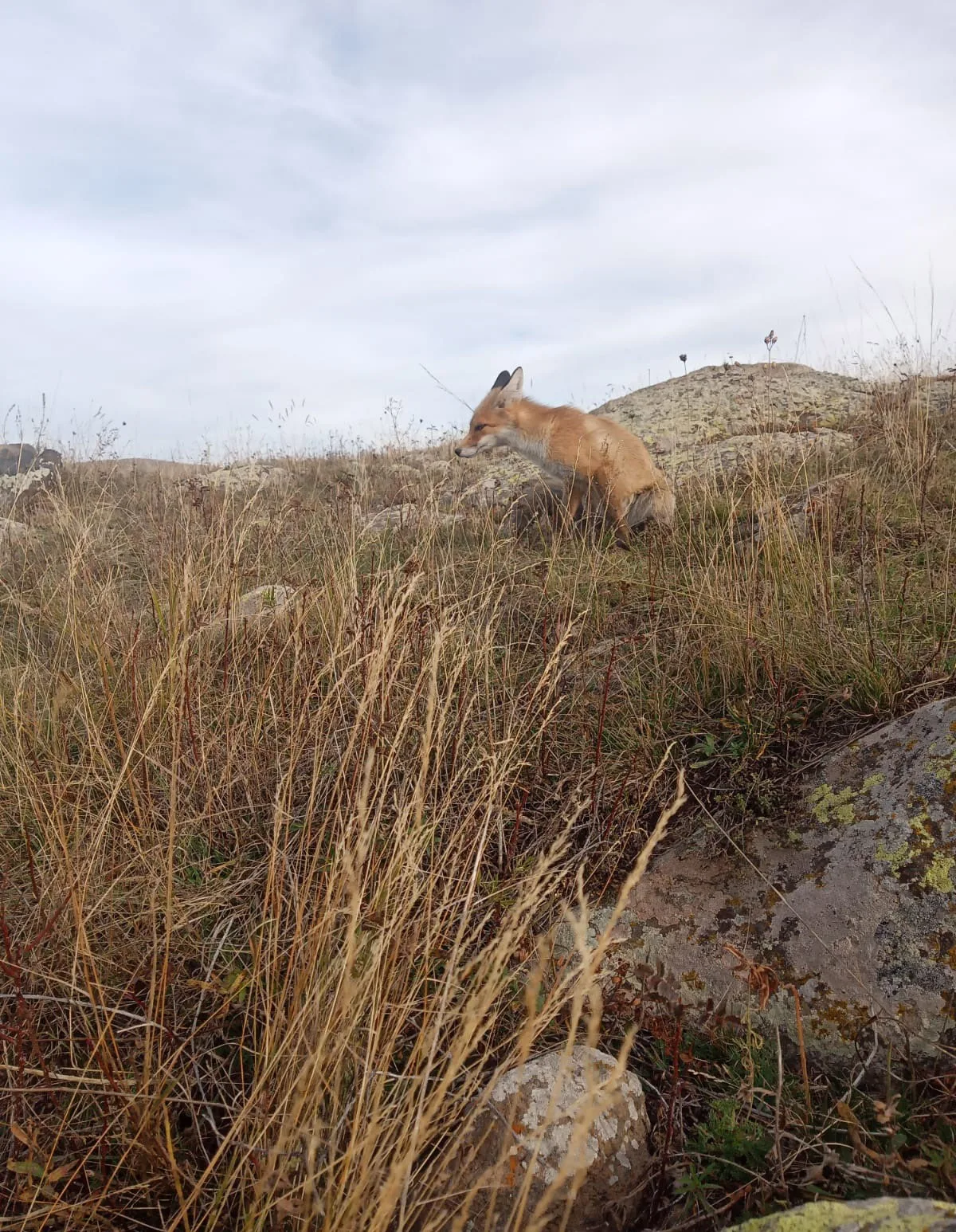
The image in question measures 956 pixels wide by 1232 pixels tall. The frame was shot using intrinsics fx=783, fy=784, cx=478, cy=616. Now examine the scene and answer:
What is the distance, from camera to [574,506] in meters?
6.11

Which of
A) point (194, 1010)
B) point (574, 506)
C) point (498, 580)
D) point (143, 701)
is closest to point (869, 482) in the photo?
point (574, 506)

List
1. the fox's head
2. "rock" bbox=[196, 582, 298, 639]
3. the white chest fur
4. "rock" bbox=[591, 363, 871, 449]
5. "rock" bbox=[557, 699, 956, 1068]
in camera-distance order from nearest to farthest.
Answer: "rock" bbox=[557, 699, 956, 1068], "rock" bbox=[196, 582, 298, 639], the white chest fur, the fox's head, "rock" bbox=[591, 363, 871, 449]

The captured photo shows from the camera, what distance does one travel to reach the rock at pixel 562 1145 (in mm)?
1554

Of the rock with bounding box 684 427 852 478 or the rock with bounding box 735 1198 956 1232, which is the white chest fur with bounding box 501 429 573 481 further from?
the rock with bounding box 735 1198 956 1232

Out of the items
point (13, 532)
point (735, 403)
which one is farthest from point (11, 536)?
point (735, 403)

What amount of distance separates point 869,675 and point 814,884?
788mm

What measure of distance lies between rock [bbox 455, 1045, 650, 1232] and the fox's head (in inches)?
255

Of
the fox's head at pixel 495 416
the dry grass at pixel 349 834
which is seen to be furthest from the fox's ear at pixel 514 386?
the dry grass at pixel 349 834

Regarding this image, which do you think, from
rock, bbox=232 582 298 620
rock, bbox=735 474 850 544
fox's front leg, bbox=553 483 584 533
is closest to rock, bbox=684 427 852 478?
fox's front leg, bbox=553 483 584 533

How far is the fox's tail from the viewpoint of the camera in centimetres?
576

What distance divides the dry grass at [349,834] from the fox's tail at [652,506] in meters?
1.35

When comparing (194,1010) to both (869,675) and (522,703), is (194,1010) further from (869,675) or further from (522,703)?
(869,675)

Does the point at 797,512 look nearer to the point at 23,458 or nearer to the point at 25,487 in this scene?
the point at 25,487

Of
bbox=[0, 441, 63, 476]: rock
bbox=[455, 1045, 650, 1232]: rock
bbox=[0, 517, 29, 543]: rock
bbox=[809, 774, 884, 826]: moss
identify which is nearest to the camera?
bbox=[455, 1045, 650, 1232]: rock
